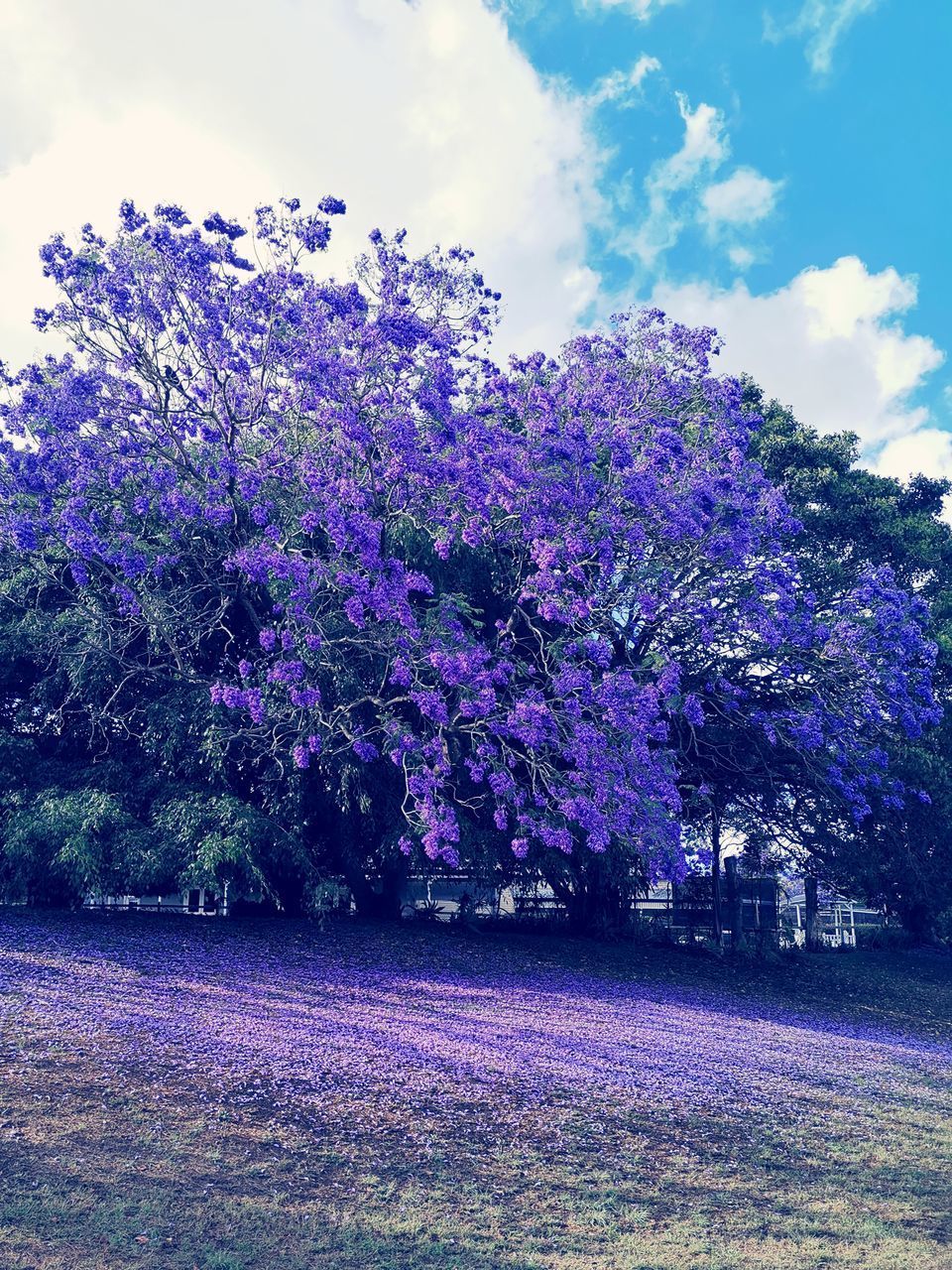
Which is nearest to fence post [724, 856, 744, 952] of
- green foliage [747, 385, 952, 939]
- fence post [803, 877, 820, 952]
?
green foliage [747, 385, 952, 939]

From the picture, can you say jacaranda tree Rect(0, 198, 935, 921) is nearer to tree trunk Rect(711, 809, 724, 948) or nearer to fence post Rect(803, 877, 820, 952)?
tree trunk Rect(711, 809, 724, 948)

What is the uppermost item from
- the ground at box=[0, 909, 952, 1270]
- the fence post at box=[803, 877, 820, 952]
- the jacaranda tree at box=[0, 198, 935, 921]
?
the jacaranda tree at box=[0, 198, 935, 921]

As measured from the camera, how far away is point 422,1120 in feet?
22.6

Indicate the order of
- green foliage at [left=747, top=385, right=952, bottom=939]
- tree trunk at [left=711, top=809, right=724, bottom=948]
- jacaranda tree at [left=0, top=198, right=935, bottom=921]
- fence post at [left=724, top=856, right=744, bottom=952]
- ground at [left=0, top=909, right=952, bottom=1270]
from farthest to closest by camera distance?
green foliage at [left=747, top=385, right=952, bottom=939]
fence post at [left=724, top=856, right=744, bottom=952]
tree trunk at [left=711, top=809, right=724, bottom=948]
jacaranda tree at [left=0, top=198, right=935, bottom=921]
ground at [left=0, top=909, right=952, bottom=1270]

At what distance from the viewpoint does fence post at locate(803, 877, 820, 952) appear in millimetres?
18484

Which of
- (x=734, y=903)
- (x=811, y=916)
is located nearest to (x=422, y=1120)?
(x=734, y=903)

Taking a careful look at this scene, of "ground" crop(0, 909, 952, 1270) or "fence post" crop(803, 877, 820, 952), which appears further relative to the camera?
"fence post" crop(803, 877, 820, 952)

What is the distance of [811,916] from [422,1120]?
13420 millimetres

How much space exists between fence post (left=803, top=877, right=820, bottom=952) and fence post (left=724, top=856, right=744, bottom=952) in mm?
1706

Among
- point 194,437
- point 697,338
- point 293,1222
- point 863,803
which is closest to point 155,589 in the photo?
point 194,437

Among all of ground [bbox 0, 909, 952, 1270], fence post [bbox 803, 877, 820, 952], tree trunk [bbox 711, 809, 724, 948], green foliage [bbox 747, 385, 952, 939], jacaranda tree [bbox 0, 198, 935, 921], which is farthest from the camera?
fence post [bbox 803, 877, 820, 952]

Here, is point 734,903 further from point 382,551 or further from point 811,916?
point 382,551

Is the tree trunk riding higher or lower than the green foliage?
lower

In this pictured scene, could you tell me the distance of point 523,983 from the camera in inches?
468
